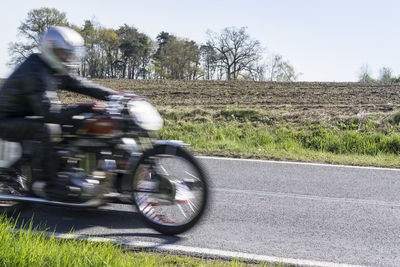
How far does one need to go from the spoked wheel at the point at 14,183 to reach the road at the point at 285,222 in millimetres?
162

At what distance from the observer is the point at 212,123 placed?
36.7ft

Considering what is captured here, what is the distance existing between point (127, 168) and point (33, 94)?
1.14 meters

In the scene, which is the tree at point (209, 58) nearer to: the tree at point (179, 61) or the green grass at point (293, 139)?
the tree at point (179, 61)

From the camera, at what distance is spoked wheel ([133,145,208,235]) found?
4.05 meters

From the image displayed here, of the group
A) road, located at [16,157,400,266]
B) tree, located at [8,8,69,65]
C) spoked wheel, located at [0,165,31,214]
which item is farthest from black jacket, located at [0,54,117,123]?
tree, located at [8,8,69,65]

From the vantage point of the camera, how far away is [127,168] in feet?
13.6

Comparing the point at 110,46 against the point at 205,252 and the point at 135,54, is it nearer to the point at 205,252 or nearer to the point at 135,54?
the point at 135,54

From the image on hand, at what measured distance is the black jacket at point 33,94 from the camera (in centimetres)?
422

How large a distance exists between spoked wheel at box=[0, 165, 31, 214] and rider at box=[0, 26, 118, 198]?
1.05ft

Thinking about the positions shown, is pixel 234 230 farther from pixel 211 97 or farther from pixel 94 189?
pixel 211 97

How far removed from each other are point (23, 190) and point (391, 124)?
8.33 meters

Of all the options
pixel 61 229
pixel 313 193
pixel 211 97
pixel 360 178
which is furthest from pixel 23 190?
pixel 211 97

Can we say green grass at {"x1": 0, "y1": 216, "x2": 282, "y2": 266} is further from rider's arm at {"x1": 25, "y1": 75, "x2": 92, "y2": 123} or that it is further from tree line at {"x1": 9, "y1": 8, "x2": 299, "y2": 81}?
tree line at {"x1": 9, "y1": 8, "x2": 299, "y2": 81}

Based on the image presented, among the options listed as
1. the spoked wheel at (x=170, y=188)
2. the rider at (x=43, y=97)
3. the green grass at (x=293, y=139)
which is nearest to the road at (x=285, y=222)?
the spoked wheel at (x=170, y=188)
